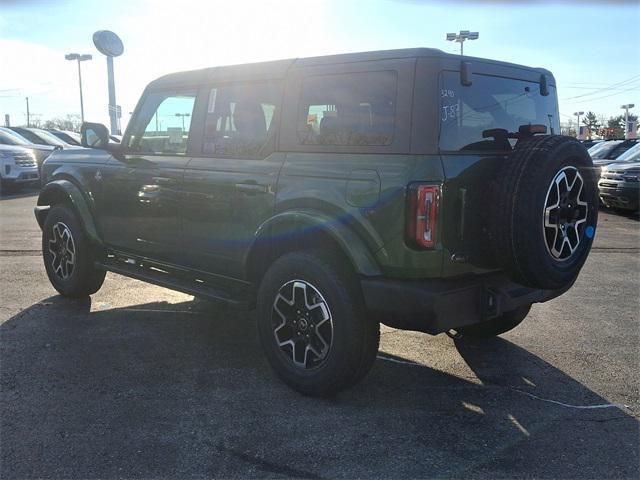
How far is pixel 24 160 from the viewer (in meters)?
14.9

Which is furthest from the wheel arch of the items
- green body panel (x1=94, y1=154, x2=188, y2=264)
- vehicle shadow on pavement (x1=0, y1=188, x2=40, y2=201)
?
vehicle shadow on pavement (x1=0, y1=188, x2=40, y2=201)

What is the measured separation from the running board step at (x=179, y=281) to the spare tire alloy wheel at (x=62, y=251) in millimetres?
394

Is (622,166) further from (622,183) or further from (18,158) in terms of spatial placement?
(18,158)

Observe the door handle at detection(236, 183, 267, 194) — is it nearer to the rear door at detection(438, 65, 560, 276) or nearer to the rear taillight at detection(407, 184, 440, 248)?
the rear taillight at detection(407, 184, 440, 248)

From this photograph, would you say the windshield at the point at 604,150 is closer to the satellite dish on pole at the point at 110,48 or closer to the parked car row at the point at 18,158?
the parked car row at the point at 18,158

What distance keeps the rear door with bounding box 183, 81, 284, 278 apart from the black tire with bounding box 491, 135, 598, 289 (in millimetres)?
1346

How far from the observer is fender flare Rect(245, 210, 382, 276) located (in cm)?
300

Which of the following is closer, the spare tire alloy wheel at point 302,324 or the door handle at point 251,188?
the spare tire alloy wheel at point 302,324

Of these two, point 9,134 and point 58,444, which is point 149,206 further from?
point 9,134

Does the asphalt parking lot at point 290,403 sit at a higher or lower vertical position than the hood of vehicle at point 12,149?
lower

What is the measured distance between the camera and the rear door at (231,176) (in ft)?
11.6

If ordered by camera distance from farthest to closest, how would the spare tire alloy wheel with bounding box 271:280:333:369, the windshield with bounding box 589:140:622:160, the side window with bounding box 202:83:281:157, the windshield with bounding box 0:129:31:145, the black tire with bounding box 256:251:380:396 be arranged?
1. the windshield with bounding box 0:129:31:145
2. the windshield with bounding box 589:140:622:160
3. the side window with bounding box 202:83:281:157
4. the spare tire alloy wheel with bounding box 271:280:333:369
5. the black tire with bounding box 256:251:380:396

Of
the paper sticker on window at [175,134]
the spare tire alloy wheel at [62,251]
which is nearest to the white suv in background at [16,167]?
the spare tire alloy wheel at [62,251]

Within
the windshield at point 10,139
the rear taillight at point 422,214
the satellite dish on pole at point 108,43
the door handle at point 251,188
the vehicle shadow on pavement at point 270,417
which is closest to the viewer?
the vehicle shadow on pavement at point 270,417
